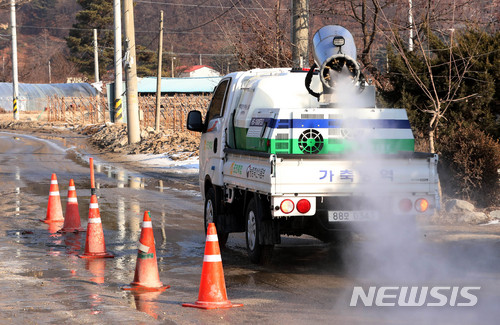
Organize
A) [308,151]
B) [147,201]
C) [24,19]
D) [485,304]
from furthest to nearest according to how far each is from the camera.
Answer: [24,19], [147,201], [308,151], [485,304]

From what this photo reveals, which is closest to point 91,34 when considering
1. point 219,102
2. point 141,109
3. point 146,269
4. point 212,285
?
point 141,109

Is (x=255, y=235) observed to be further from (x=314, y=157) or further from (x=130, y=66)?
(x=130, y=66)

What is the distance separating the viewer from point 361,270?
9484 millimetres

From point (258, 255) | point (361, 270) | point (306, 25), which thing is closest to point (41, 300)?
point (258, 255)

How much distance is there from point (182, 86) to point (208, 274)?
262ft

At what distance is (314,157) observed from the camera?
926 centimetres

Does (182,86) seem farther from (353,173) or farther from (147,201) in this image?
(353,173)

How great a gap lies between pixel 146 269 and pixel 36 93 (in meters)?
75.7

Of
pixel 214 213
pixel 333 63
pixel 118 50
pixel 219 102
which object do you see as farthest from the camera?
pixel 118 50

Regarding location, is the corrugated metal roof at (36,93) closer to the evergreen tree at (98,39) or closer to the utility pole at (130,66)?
the evergreen tree at (98,39)

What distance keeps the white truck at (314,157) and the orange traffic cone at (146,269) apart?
4.72 feet

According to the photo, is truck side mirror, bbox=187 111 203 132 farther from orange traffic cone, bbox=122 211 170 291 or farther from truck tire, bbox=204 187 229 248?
orange traffic cone, bbox=122 211 170 291

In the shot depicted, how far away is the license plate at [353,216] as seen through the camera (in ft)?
30.9

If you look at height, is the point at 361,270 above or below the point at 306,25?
below
